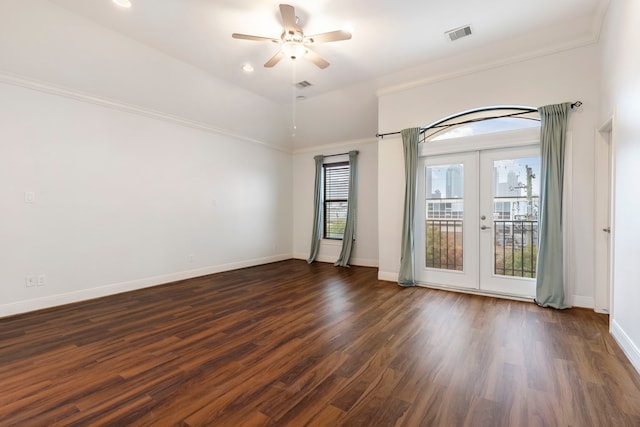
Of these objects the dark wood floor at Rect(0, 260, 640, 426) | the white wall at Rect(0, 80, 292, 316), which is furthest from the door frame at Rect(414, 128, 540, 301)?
Result: the white wall at Rect(0, 80, 292, 316)

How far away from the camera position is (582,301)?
348 centimetres

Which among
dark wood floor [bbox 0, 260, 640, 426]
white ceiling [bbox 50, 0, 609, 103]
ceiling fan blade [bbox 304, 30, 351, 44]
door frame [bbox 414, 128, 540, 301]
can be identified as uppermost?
white ceiling [bbox 50, 0, 609, 103]

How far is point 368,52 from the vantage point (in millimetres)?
3957

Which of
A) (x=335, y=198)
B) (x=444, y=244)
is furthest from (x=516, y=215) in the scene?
(x=335, y=198)

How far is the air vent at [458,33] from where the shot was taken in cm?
345

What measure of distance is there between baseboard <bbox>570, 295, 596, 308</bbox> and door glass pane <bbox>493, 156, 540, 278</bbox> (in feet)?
1.54

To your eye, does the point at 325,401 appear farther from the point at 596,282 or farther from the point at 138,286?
the point at 138,286

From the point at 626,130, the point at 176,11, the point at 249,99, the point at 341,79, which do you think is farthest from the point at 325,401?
the point at 249,99

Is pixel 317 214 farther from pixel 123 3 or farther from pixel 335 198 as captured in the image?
pixel 123 3

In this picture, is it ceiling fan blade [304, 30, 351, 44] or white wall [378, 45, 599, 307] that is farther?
white wall [378, 45, 599, 307]

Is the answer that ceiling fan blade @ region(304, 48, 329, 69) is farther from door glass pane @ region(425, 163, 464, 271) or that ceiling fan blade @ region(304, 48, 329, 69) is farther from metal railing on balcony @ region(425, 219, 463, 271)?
metal railing on balcony @ region(425, 219, 463, 271)

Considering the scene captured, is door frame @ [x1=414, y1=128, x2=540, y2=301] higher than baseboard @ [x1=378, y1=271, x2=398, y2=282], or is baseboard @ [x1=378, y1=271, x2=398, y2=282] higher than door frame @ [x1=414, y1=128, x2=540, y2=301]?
door frame @ [x1=414, y1=128, x2=540, y2=301]

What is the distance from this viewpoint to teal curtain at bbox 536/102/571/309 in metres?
3.50

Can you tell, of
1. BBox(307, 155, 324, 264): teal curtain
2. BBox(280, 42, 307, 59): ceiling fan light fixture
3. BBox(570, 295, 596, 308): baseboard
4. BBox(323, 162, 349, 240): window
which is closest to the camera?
BBox(280, 42, 307, 59): ceiling fan light fixture
